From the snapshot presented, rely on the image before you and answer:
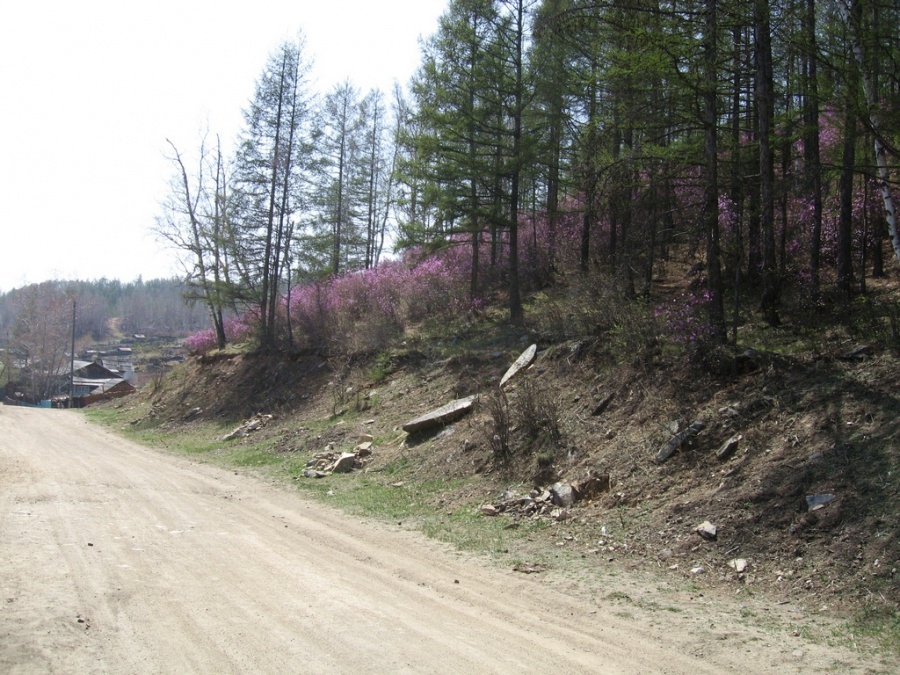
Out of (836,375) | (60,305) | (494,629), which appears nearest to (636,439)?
(836,375)

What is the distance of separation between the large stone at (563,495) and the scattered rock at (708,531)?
85.0 inches

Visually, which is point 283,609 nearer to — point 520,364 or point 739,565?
point 739,565

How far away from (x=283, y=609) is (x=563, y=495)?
15.6 ft

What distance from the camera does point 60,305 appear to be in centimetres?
6506

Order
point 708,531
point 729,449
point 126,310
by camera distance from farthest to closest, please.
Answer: point 126,310 → point 729,449 → point 708,531

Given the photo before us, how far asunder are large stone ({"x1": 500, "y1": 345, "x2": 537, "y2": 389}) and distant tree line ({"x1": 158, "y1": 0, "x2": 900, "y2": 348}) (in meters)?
2.76

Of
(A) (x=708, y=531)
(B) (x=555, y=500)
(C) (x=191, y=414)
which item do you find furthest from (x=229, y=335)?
(A) (x=708, y=531)

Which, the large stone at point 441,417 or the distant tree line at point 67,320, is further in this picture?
the distant tree line at point 67,320

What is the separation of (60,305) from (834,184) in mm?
72845

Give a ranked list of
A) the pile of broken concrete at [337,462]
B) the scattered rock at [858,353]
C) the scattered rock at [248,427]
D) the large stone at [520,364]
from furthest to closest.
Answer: the scattered rock at [248,427]
the large stone at [520,364]
the pile of broken concrete at [337,462]
the scattered rock at [858,353]

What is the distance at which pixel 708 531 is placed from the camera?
690 centimetres

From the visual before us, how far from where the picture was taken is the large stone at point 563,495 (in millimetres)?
8867

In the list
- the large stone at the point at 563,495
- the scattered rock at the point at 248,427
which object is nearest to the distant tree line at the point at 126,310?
the scattered rock at the point at 248,427

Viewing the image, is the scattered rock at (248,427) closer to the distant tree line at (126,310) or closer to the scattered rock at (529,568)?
the scattered rock at (529,568)
